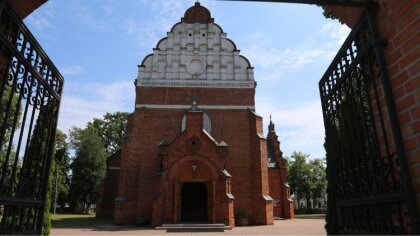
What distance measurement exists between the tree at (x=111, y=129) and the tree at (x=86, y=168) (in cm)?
479

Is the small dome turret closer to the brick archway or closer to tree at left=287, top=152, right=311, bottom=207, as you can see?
the brick archway

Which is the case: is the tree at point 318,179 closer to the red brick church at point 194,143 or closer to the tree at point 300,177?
the tree at point 300,177

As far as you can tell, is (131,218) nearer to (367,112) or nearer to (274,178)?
(274,178)

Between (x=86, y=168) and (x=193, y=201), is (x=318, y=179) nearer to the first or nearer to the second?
(x=193, y=201)

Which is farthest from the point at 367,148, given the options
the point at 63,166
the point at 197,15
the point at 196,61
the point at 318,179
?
the point at 318,179

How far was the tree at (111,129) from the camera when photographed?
49969mm

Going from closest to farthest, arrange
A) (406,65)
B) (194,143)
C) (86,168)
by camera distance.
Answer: (406,65) → (194,143) → (86,168)

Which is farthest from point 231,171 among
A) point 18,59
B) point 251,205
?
point 18,59

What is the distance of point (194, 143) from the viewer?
63.8ft

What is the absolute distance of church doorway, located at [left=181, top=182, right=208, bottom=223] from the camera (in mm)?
20641

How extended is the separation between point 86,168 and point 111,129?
8.36m

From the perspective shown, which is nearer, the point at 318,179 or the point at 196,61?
the point at 196,61

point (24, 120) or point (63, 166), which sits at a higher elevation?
point (63, 166)

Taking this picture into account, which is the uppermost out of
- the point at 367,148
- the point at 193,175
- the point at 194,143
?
the point at 194,143
